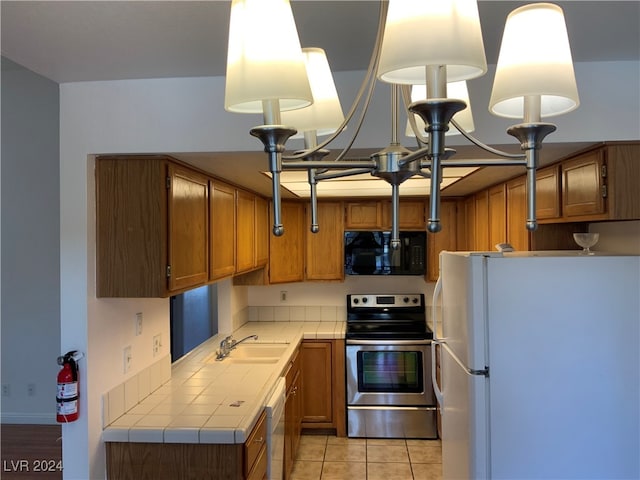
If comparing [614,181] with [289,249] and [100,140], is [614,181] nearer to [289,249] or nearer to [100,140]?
[100,140]

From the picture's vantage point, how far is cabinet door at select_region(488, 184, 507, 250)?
118 inches

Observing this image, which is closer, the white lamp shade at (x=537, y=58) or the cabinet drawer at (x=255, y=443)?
the white lamp shade at (x=537, y=58)

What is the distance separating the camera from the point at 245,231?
3.19 m

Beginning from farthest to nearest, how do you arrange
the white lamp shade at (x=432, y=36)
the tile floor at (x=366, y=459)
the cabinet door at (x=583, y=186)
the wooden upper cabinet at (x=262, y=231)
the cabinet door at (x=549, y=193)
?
the wooden upper cabinet at (x=262, y=231) < the tile floor at (x=366, y=459) < the cabinet door at (x=549, y=193) < the cabinet door at (x=583, y=186) < the white lamp shade at (x=432, y=36)

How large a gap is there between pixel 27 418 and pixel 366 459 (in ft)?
9.54

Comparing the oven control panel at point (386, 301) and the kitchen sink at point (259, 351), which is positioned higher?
the oven control panel at point (386, 301)

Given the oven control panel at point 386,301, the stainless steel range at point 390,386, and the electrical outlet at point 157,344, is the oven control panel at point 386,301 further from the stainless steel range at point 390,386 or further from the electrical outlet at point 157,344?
the electrical outlet at point 157,344

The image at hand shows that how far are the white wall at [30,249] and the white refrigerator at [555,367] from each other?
356 centimetres

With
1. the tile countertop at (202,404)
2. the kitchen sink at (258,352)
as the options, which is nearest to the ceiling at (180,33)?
the tile countertop at (202,404)

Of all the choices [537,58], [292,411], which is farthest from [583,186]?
[292,411]

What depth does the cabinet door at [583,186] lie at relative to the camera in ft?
6.07

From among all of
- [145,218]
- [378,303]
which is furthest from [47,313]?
[378,303]

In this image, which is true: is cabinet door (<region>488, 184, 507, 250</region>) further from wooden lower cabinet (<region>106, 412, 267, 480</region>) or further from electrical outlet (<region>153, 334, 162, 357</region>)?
electrical outlet (<region>153, 334, 162, 357</region>)

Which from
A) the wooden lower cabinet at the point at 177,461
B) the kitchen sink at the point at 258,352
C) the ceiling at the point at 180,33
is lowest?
the wooden lower cabinet at the point at 177,461
